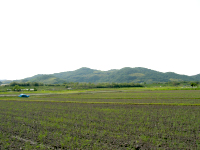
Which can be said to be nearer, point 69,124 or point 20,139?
point 20,139

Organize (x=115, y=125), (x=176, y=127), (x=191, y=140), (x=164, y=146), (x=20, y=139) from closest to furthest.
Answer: (x=164, y=146), (x=191, y=140), (x=20, y=139), (x=176, y=127), (x=115, y=125)

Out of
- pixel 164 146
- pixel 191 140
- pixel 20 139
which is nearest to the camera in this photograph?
pixel 164 146

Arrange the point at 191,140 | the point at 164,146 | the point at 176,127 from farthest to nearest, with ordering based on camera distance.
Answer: the point at 176,127 → the point at 191,140 → the point at 164,146

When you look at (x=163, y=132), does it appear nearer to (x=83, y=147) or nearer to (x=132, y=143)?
(x=132, y=143)

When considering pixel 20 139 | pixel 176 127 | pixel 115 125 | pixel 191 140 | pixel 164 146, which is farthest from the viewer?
pixel 115 125

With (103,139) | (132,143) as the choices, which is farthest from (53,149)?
(132,143)

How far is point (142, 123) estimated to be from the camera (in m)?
15.5

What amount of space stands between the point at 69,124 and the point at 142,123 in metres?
7.23

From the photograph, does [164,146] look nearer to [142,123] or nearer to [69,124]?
[142,123]

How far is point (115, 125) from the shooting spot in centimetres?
1512

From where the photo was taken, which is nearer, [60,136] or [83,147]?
[83,147]

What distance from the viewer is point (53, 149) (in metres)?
10.4

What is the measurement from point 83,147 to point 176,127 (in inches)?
342

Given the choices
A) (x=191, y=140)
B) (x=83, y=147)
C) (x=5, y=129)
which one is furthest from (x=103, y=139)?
(x=5, y=129)
